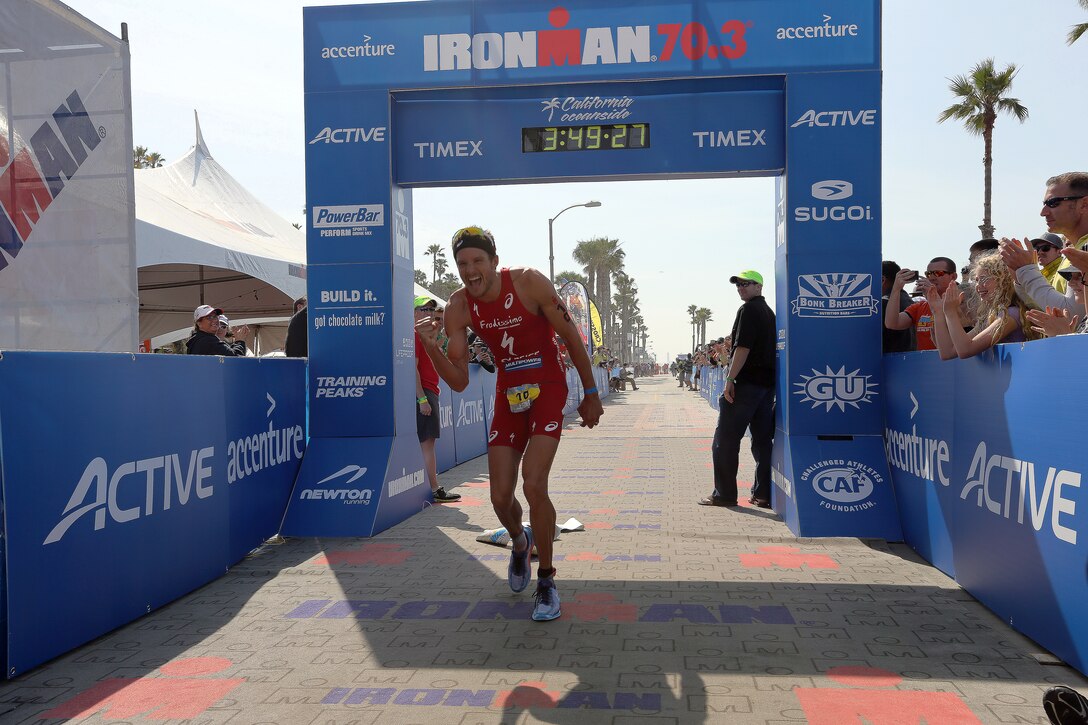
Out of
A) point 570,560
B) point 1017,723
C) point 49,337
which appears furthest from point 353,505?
point 1017,723

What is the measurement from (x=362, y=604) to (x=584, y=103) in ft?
14.8

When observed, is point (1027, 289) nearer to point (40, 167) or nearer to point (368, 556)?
point (368, 556)

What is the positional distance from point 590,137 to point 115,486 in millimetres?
4572

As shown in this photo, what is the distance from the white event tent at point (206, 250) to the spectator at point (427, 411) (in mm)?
7683

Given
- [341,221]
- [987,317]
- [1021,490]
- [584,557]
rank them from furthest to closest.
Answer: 1. [341,221]
2. [584,557]
3. [987,317]
4. [1021,490]

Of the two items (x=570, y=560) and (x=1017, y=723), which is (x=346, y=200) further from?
(x=1017, y=723)

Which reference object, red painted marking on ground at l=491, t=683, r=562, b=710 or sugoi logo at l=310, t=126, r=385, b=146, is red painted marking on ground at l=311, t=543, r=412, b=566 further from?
sugoi logo at l=310, t=126, r=385, b=146

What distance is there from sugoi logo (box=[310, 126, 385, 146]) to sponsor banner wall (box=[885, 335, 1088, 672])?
4.75 m

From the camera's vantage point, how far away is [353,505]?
273 inches

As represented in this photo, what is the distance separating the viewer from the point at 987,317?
15.4ft

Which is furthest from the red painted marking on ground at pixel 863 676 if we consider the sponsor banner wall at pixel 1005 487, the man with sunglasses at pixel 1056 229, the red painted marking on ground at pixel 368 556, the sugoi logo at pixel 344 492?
the sugoi logo at pixel 344 492

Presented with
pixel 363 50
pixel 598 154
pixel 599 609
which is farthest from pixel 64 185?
pixel 599 609

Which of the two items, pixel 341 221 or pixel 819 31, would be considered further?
pixel 341 221

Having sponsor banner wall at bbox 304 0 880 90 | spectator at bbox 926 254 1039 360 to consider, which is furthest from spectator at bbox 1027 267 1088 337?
sponsor banner wall at bbox 304 0 880 90
